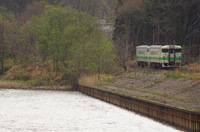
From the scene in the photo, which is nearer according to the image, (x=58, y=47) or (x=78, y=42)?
(x=58, y=47)

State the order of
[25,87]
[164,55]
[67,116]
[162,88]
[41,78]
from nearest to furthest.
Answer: [67,116], [162,88], [164,55], [25,87], [41,78]

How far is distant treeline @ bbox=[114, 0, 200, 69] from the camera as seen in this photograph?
5919 centimetres

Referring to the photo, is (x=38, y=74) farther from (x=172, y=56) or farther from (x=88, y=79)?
(x=172, y=56)

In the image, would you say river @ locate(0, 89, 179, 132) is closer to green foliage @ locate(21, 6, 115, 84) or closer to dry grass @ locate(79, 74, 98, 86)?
dry grass @ locate(79, 74, 98, 86)

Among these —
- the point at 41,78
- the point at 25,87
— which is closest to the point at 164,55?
the point at 41,78

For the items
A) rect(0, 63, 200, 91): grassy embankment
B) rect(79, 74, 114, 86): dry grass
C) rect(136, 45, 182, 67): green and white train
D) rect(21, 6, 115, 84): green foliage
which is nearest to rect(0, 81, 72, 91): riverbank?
rect(0, 63, 200, 91): grassy embankment

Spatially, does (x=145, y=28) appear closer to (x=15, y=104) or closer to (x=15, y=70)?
(x=15, y=70)

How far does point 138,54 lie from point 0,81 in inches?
866

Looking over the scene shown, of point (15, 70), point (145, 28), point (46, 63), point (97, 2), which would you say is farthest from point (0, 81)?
point (97, 2)

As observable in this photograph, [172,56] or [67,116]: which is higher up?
[172,56]

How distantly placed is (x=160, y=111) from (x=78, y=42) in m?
33.0

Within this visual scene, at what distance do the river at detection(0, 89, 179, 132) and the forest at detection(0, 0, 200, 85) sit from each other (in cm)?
933

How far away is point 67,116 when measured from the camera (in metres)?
33.9

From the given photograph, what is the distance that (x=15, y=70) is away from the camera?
64750 millimetres
